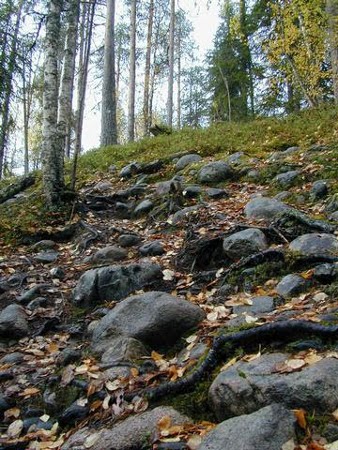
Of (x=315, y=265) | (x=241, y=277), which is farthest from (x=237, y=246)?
(x=315, y=265)

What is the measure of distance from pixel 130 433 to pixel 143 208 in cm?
554

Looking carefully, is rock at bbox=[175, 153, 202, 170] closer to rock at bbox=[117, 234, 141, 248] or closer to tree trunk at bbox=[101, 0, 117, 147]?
rock at bbox=[117, 234, 141, 248]

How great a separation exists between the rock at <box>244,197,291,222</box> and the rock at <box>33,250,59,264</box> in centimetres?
303

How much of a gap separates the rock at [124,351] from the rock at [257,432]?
1454 millimetres

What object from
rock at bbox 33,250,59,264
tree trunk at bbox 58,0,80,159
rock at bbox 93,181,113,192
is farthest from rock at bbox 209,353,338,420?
rock at bbox 93,181,113,192

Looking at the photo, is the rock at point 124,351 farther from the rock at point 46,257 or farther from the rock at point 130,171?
the rock at point 130,171

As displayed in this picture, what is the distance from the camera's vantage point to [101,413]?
327cm

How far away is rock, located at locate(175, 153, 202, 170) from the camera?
32.6ft

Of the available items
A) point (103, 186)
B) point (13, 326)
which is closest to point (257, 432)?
point (13, 326)

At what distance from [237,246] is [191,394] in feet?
8.06

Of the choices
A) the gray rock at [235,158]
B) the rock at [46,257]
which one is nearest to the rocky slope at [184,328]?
the rock at [46,257]

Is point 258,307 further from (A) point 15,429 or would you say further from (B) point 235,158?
(B) point 235,158

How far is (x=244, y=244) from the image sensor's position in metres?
5.23

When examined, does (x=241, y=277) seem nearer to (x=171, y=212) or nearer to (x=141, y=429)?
(x=141, y=429)
